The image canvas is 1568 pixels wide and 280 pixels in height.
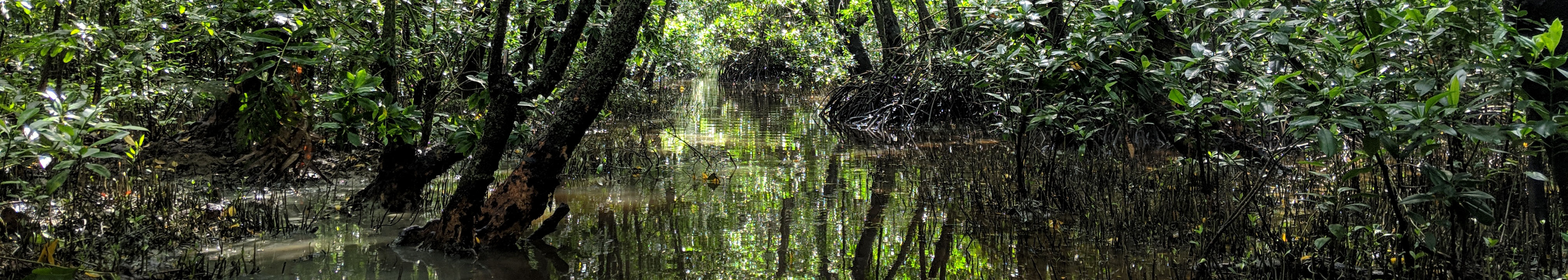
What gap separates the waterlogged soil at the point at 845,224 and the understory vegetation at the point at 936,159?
35 millimetres

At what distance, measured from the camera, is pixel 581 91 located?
11.1 feet

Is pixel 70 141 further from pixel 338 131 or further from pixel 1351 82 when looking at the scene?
pixel 1351 82

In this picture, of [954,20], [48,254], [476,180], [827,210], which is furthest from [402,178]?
[954,20]

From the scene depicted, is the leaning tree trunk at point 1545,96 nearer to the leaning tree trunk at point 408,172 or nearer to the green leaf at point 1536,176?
the green leaf at point 1536,176

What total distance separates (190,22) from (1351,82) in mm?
3786

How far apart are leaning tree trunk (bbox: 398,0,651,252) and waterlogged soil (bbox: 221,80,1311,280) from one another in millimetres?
99

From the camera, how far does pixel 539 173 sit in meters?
3.42

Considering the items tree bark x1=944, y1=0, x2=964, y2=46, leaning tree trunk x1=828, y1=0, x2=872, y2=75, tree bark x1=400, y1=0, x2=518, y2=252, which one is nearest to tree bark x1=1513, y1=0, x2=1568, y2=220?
tree bark x1=400, y1=0, x2=518, y2=252

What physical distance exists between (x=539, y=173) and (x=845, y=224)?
138cm

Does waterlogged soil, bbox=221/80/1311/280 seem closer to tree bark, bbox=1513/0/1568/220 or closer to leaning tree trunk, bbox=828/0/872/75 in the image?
tree bark, bbox=1513/0/1568/220

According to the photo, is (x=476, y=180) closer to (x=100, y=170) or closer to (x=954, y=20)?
(x=100, y=170)

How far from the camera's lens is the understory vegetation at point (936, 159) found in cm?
240

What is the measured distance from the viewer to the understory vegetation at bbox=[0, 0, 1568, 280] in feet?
→ 7.89

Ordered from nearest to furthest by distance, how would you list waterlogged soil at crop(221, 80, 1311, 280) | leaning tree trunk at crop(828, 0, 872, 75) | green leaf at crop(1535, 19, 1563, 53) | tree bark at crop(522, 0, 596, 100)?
1. green leaf at crop(1535, 19, 1563, 53)
2. waterlogged soil at crop(221, 80, 1311, 280)
3. tree bark at crop(522, 0, 596, 100)
4. leaning tree trunk at crop(828, 0, 872, 75)
